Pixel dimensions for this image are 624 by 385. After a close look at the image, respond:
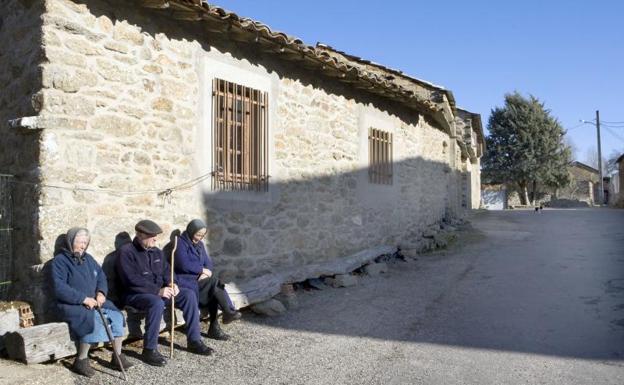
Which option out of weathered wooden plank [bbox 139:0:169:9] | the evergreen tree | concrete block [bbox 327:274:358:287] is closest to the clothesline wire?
weathered wooden plank [bbox 139:0:169:9]

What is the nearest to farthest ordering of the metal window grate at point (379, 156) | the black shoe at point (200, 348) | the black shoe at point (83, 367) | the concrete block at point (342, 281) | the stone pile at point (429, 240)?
the black shoe at point (83, 367)
the black shoe at point (200, 348)
the concrete block at point (342, 281)
the metal window grate at point (379, 156)
the stone pile at point (429, 240)

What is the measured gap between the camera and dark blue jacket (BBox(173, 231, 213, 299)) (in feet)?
17.4

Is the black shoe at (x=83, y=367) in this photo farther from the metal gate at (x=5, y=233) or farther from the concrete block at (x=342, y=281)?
the concrete block at (x=342, y=281)

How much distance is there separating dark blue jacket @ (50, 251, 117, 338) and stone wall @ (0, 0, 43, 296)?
1.52 ft

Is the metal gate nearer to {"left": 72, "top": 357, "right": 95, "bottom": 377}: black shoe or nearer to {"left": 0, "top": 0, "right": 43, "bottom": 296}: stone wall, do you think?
{"left": 0, "top": 0, "right": 43, "bottom": 296}: stone wall

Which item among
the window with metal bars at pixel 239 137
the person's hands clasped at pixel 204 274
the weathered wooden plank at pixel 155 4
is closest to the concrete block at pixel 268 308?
the person's hands clasped at pixel 204 274

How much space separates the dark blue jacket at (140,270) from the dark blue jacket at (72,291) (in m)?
0.38

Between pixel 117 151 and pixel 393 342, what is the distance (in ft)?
11.0

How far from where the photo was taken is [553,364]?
4609 millimetres

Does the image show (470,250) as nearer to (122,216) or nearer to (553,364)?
(553,364)

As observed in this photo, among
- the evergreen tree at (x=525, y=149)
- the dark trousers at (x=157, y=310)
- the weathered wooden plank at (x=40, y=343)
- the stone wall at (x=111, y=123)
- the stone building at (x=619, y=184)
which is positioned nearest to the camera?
the weathered wooden plank at (x=40, y=343)

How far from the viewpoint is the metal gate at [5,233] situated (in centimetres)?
498

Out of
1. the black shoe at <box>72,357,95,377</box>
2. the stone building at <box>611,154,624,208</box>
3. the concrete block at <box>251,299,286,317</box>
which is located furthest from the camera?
the stone building at <box>611,154,624,208</box>

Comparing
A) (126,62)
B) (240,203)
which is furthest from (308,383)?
(126,62)
